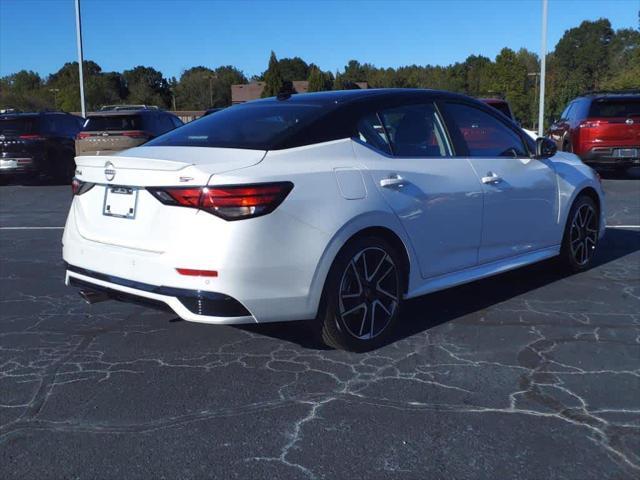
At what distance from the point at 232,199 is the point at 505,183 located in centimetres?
244

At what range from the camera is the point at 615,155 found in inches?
527

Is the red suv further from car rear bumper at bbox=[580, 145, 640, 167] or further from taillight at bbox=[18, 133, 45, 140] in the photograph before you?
taillight at bbox=[18, 133, 45, 140]

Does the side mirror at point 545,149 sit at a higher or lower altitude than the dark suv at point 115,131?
lower

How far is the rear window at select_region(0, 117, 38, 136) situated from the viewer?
14820mm

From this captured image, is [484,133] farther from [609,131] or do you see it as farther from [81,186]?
[609,131]

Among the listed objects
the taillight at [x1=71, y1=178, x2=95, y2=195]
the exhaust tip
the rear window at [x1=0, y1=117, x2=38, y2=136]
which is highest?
the rear window at [x1=0, y1=117, x2=38, y2=136]

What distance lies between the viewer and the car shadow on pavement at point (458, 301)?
4.64 meters

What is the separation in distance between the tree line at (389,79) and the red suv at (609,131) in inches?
1205

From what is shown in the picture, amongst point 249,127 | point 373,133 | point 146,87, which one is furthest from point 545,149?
point 146,87

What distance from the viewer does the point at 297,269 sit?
12.3 feet

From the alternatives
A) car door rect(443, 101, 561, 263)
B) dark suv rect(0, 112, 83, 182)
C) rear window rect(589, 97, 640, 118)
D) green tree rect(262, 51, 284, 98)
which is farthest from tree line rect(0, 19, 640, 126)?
car door rect(443, 101, 561, 263)

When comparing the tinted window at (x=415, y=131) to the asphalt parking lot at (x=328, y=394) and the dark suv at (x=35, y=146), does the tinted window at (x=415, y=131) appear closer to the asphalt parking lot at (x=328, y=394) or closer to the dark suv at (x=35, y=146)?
the asphalt parking lot at (x=328, y=394)

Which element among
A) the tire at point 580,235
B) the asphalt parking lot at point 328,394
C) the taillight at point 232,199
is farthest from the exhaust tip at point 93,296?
the tire at point 580,235

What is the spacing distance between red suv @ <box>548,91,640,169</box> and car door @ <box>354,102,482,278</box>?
9.66m
